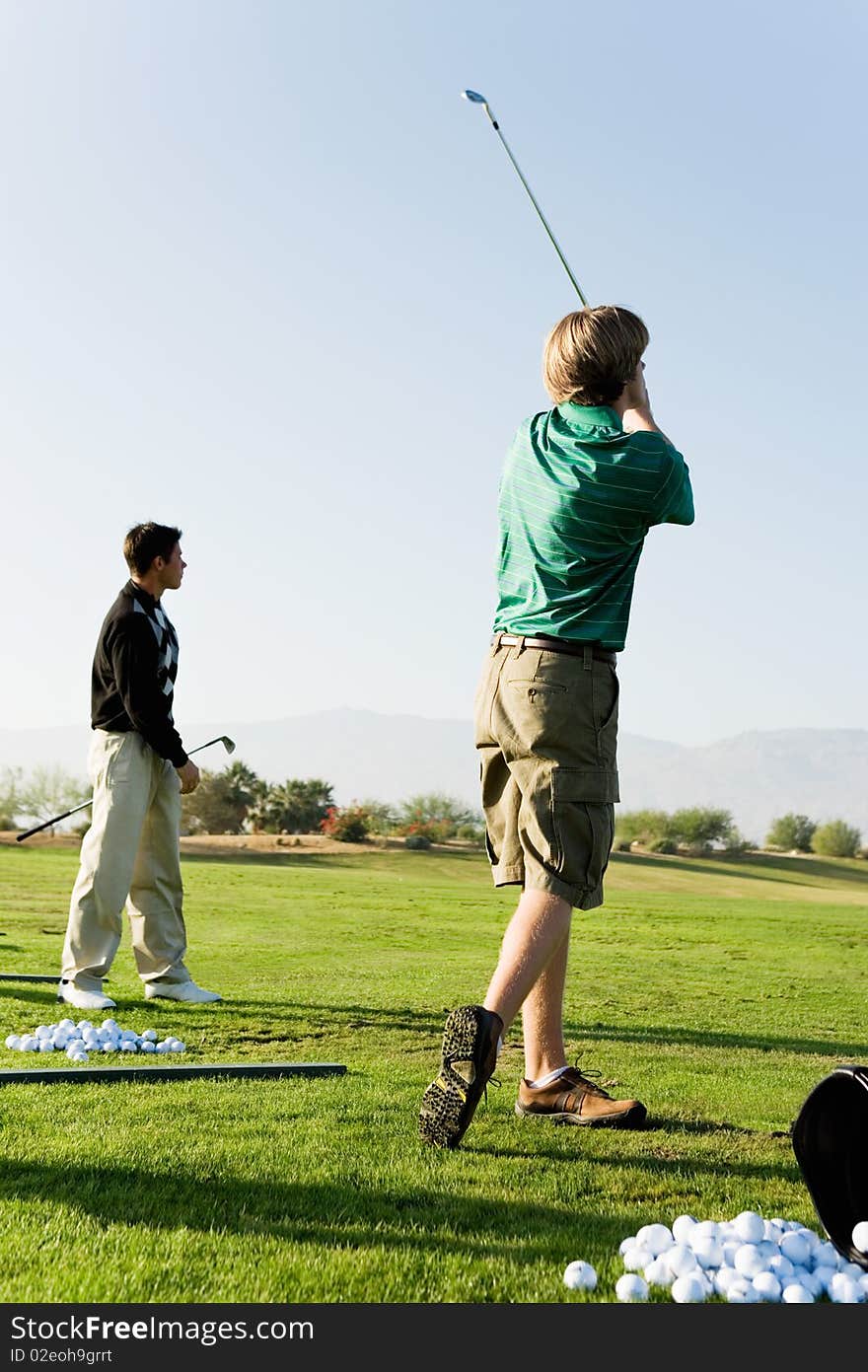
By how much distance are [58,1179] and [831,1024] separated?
468 centimetres

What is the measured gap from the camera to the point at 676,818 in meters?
25.7

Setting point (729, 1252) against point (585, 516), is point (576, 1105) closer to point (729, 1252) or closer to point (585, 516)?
point (729, 1252)

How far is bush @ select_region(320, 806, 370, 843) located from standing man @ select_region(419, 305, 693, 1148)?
65.1 ft

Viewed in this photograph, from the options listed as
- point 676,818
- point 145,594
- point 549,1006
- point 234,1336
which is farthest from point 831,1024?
point 676,818

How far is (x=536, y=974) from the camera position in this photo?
3250 millimetres

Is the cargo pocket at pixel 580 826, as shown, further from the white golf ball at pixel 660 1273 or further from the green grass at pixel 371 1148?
the white golf ball at pixel 660 1273

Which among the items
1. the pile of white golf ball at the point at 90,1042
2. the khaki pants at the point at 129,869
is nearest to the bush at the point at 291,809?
the khaki pants at the point at 129,869

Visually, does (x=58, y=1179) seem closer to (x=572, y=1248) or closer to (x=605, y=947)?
(x=572, y=1248)

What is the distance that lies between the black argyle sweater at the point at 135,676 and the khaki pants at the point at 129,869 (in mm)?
118

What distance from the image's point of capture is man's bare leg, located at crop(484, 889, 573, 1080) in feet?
10.6

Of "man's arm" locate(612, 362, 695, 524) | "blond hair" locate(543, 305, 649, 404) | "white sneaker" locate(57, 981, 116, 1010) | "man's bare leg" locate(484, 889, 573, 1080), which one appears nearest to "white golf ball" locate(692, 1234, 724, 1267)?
"man's bare leg" locate(484, 889, 573, 1080)

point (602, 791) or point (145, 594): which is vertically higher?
point (145, 594)

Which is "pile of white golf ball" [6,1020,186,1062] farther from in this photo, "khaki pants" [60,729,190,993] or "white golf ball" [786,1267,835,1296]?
"white golf ball" [786,1267,835,1296]

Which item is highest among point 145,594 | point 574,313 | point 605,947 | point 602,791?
point 574,313
